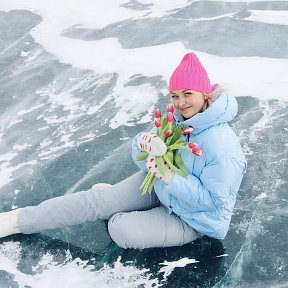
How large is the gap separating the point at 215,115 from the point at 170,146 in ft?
0.98

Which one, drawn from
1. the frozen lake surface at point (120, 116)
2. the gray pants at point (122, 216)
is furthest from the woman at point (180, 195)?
the frozen lake surface at point (120, 116)

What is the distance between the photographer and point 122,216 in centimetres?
275

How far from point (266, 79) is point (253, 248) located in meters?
→ 2.32

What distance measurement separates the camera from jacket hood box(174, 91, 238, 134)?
242cm

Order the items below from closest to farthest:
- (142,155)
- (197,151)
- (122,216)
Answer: (197,151)
(142,155)
(122,216)

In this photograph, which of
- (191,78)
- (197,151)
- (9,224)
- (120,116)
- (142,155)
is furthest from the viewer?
(120,116)

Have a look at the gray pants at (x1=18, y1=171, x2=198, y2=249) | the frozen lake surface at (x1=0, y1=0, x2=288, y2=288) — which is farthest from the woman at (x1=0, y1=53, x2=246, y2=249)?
the frozen lake surface at (x1=0, y1=0, x2=288, y2=288)

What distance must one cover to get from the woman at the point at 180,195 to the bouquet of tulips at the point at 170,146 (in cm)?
3

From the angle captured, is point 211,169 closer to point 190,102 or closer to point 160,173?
point 160,173

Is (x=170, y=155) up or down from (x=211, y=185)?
up

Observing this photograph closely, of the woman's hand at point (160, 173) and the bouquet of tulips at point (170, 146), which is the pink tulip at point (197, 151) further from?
the woman's hand at point (160, 173)

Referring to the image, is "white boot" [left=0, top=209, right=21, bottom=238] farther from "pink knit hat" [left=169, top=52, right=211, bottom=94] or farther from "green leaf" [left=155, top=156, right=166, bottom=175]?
"pink knit hat" [left=169, top=52, right=211, bottom=94]

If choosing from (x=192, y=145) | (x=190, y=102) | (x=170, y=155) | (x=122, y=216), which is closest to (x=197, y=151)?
(x=192, y=145)

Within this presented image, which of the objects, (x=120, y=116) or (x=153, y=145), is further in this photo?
(x=120, y=116)
